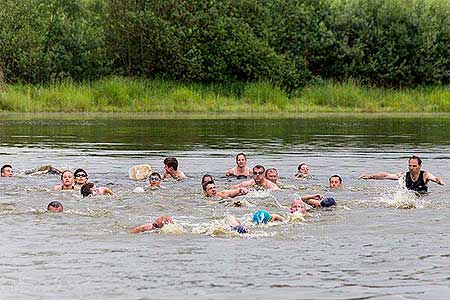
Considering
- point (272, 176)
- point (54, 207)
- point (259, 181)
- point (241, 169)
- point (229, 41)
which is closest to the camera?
point (54, 207)

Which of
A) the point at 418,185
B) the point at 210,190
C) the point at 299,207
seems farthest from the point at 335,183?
the point at 299,207

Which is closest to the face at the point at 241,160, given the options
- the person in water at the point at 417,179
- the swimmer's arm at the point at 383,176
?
the swimmer's arm at the point at 383,176

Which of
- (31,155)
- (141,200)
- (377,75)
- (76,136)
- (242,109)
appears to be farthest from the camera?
(377,75)

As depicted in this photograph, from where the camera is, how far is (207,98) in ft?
180

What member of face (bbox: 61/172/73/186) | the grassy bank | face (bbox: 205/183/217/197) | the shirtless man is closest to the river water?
face (bbox: 205/183/217/197)

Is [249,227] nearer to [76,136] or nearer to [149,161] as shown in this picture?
[149,161]

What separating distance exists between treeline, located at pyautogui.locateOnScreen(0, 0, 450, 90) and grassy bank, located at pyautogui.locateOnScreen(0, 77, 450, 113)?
3.29 ft

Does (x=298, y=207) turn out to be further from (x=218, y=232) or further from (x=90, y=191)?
(x=90, y=191)

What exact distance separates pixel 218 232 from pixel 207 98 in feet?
127

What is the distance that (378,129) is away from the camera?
140 ft

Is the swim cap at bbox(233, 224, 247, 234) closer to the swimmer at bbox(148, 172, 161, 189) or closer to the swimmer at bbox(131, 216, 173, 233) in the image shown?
the swimmer at bbox(131, 216, 173, 233)

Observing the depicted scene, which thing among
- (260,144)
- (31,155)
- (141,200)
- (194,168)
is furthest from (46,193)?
(260,144)

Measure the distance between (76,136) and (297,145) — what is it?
336 inches

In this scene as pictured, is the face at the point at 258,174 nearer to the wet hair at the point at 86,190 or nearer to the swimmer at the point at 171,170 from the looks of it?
the swimmer at the point at 171,170
